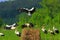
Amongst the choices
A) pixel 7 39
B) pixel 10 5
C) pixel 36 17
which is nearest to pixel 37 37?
pixel 7 39

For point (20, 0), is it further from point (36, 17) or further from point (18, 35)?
point (18, 35)

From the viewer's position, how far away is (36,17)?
92.4ft

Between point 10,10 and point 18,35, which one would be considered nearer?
point 18,35

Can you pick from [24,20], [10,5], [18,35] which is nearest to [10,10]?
[10,5]

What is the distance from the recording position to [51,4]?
47.1 metres

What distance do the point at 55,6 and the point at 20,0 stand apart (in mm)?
85451

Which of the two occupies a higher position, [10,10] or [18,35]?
[18,35]

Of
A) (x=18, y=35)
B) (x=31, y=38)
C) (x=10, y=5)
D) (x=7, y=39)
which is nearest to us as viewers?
(x=31, y=38)

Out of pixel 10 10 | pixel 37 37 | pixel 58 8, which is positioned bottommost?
pixel 10 10

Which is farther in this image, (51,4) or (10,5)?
(10,5)

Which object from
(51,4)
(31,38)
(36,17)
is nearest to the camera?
(31,38)

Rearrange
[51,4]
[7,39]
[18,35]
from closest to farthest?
[7,39] → [18,35] → [51,4]

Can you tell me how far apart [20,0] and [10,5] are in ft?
20.5

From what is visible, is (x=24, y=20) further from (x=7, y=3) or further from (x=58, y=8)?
(x=7, y=3)
